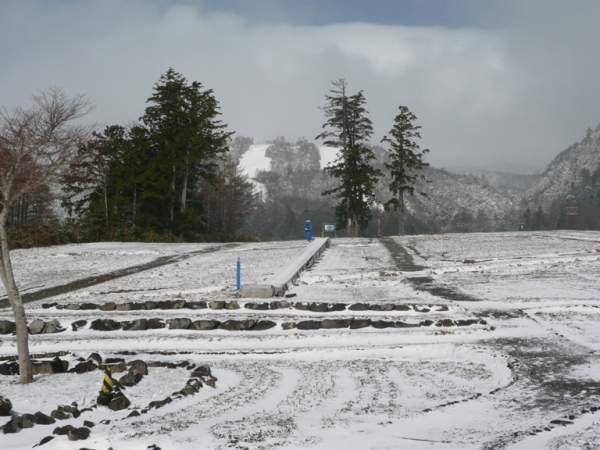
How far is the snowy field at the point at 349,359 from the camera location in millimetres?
6547

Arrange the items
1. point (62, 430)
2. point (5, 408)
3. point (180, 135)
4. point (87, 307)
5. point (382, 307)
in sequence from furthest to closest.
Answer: point (180, 135) < point (87, 307) < point (382, 307) < point (5, 408) < point (62, 430)

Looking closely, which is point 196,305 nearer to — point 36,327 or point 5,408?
point 36,327

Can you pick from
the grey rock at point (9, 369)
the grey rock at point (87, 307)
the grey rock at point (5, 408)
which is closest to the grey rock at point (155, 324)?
the grey rock at point (87, 307)

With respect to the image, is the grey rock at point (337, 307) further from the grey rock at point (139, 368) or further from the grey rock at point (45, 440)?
the grey rock at point (45, 440)

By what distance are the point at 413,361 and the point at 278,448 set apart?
17.6ft

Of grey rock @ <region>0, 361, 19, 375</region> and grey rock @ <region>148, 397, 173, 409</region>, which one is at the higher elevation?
grey rock @ <region>148, 397, 173, 409</region>

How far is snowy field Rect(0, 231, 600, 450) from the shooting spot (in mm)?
6547

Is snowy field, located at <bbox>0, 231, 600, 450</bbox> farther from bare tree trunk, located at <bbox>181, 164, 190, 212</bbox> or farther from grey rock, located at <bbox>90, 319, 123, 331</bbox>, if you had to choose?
bare tree trunk, located at <bbox>181, 164, 190, 212</bbox>

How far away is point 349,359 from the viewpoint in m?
11.1

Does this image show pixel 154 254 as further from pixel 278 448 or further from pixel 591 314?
pixel 278 448

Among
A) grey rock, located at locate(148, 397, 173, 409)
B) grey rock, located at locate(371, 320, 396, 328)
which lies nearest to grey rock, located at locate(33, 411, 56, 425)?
grey rock, located at locate(148, 397, 173, 409)

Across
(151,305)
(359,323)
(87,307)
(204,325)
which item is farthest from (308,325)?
(87,307)

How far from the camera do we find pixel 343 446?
609 centimetres

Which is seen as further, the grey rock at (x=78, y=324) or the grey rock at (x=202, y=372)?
the grey rock at (x=78, y=324)
